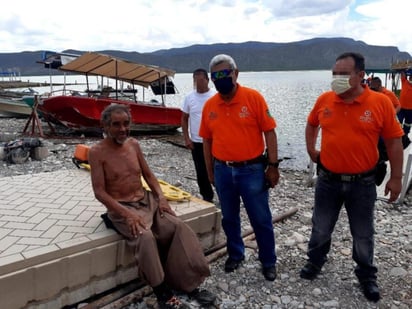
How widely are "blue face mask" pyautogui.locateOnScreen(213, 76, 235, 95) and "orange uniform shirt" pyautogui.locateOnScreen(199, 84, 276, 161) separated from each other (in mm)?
100

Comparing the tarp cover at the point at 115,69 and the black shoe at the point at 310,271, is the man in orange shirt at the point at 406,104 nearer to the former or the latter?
the tarp cover at the point at 115,69

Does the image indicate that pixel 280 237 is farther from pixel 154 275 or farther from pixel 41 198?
pixel 41 198

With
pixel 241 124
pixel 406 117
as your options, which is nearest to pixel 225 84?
pixel 241 124

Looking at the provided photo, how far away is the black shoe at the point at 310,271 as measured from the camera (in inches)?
166

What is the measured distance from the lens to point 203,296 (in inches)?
143

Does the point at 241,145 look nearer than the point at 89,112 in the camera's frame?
Yes

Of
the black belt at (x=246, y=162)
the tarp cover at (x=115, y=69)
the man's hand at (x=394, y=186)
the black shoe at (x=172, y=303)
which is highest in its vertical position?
the tarp cover at (x=115, y=69)

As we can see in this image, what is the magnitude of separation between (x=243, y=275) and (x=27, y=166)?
6772mm

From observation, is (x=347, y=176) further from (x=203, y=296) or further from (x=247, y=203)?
(x=203, y=296)

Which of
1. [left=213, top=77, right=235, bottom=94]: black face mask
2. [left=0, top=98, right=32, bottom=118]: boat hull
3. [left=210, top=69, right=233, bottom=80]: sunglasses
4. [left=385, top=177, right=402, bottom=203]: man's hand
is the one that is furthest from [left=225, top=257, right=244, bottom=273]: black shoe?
[left=0, top=98, right=32, bottom=118]: boat hull

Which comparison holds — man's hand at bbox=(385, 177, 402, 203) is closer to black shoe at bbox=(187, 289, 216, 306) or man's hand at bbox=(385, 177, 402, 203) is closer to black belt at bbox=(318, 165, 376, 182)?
black belt at bbox=(318, 165, 376, 182)

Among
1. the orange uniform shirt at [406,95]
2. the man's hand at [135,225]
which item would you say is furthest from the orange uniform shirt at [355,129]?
the orange uniform shirt at [406,95]

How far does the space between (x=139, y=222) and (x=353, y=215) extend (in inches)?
80.0

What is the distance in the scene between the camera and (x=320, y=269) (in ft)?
14.1
